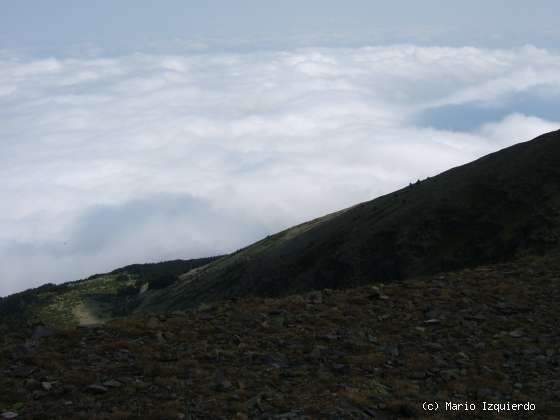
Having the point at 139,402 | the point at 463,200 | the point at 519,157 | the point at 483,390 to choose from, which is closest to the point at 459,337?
the point at 483,390

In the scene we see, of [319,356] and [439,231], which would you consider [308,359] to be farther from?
[439,231]

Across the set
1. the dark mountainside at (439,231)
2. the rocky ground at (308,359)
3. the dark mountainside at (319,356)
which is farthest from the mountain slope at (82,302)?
the rocky ground at (308,359)

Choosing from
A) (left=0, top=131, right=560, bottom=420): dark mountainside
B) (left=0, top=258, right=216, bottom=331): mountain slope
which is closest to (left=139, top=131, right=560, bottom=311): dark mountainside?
(left=0, top=131, right=560, bottom=420): dark mountainside

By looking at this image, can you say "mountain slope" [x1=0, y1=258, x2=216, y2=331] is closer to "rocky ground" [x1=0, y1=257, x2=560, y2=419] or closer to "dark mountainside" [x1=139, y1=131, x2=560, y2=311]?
"dark mountainside" [x1=139, y1=131, x2=560, y2=311]

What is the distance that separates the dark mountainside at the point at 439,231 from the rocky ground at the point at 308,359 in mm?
14883

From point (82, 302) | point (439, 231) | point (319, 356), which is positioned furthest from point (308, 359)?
point (82, 302)

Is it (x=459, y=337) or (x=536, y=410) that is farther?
(x=459, y=337)

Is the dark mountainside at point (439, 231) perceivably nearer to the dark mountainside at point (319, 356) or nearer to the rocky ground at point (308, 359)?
the dark mountainside at point (319, 356)

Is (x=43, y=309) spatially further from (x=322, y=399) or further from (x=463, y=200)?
(x=322, y=399)

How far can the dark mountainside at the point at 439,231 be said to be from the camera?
39.3 meters

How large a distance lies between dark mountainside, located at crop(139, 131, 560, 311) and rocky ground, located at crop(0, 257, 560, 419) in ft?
48.8

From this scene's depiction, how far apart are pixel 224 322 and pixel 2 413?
337 inches

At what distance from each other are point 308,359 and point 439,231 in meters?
30.7

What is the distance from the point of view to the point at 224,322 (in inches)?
795
